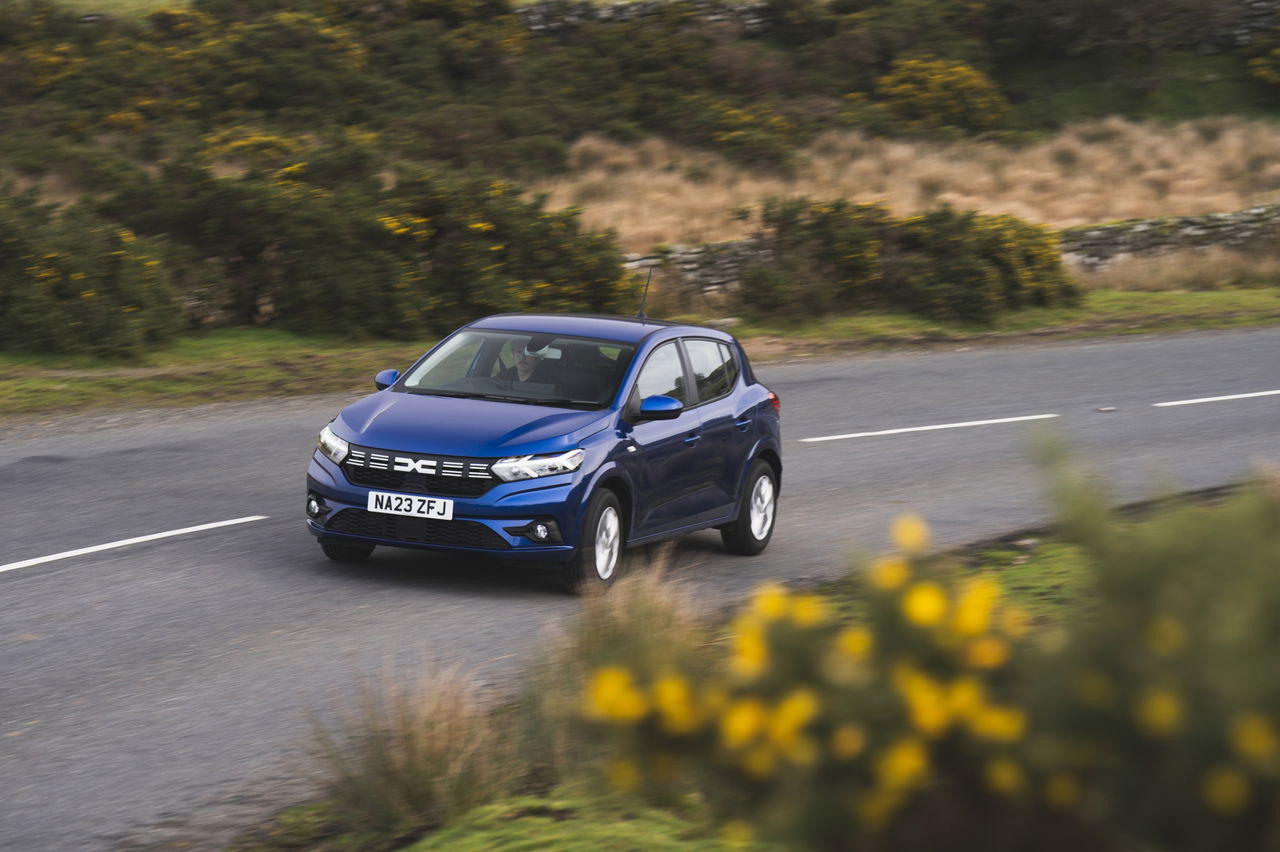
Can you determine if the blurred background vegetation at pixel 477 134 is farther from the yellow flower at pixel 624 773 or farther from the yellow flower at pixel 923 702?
the yellow flower at pixel 923 702

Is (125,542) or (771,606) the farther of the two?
(125,542)

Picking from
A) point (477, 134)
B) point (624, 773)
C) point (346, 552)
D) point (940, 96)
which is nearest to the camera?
point (624, 773)

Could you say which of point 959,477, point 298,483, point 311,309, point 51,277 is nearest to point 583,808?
point 298,483

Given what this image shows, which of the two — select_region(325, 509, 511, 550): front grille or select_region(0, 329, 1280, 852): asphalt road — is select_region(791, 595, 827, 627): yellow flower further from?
select_region(325, 509, 511, 550): front grille

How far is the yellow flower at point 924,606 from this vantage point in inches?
114

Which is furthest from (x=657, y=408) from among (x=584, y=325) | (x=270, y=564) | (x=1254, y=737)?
(x=1254, y=737)

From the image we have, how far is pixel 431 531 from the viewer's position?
970 cm

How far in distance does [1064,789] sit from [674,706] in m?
0.74

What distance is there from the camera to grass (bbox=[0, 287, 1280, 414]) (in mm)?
17000

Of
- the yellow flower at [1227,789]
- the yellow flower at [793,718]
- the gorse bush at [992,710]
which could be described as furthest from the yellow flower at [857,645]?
the yellow flower at [1227,789]

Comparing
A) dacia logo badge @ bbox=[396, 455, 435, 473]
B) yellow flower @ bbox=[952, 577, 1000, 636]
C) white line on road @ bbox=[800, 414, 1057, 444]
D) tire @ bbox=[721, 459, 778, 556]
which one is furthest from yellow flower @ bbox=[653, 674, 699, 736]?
white line on road @ bbox=[800, 414, 1057, 444]

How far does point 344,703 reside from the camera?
7.43 m

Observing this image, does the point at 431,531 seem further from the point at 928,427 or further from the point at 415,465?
the point at 928,427

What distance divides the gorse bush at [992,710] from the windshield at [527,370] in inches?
291
